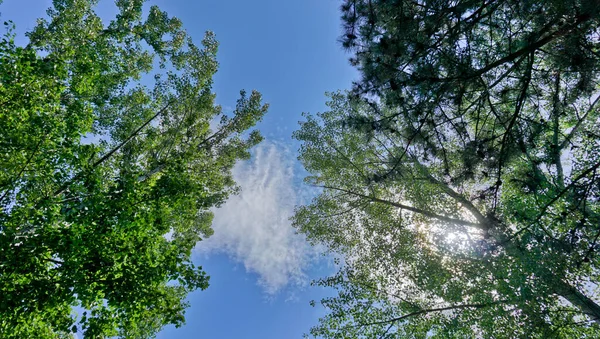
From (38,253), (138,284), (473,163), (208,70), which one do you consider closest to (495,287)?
(473,163)

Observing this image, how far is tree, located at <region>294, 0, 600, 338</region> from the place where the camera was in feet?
13.2

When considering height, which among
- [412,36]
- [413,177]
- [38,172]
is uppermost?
[413,177]

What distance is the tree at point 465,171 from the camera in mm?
4031

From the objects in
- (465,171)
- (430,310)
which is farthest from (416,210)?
(465,171)

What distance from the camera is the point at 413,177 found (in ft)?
32.4

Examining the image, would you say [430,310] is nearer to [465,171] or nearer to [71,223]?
[465,171]

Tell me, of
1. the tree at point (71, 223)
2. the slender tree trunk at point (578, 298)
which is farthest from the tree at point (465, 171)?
the tree at point (71, 223)

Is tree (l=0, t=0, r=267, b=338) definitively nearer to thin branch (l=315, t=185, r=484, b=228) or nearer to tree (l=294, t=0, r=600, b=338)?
tree (l=294, t=0, r=600, b=338)

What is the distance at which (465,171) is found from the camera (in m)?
4.79

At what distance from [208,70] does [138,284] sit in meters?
11.6

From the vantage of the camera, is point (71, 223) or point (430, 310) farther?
point (430, 310)

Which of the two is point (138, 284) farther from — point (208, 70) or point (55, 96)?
point (208, 70)

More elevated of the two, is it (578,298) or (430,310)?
(430,310)

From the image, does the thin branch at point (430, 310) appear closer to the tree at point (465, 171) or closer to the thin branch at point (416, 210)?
the tree at point (465, 171)
